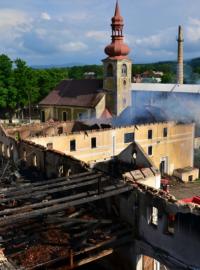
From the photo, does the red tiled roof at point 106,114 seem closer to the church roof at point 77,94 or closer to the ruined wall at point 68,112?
the ruined wall at point 68,112

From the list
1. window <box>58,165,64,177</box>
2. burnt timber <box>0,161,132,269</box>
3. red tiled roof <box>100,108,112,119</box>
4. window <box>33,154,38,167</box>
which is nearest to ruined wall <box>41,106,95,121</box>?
red tiled roof <box>100,108,112,119</box>

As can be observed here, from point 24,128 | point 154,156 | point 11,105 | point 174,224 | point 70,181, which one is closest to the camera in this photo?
point 174,224

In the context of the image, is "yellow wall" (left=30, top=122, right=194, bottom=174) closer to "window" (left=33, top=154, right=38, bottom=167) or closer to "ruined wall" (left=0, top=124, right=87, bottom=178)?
"ruined wall" (left=0, top=124, right=87, bottom=178)

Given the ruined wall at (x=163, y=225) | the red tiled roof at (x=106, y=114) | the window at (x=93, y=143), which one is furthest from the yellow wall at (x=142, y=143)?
the ruined wall at (x=163, y=225)

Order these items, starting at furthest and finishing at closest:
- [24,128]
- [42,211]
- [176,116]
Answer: [176,116] < [24,128] < [42,211]

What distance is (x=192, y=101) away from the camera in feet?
170

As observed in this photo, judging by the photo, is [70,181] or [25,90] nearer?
[70,181]

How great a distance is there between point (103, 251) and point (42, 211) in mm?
3563

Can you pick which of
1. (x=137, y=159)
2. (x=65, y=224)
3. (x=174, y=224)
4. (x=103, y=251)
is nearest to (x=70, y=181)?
(x=65, y=224)

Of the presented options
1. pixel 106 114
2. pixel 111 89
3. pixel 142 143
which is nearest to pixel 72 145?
pixel 142 143

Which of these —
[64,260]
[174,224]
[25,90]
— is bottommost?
[64,260]

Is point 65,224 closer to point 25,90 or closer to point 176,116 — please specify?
point 176,116

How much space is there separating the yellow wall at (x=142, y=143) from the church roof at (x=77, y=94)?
1135 cm

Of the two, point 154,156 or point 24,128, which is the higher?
point 24,128
